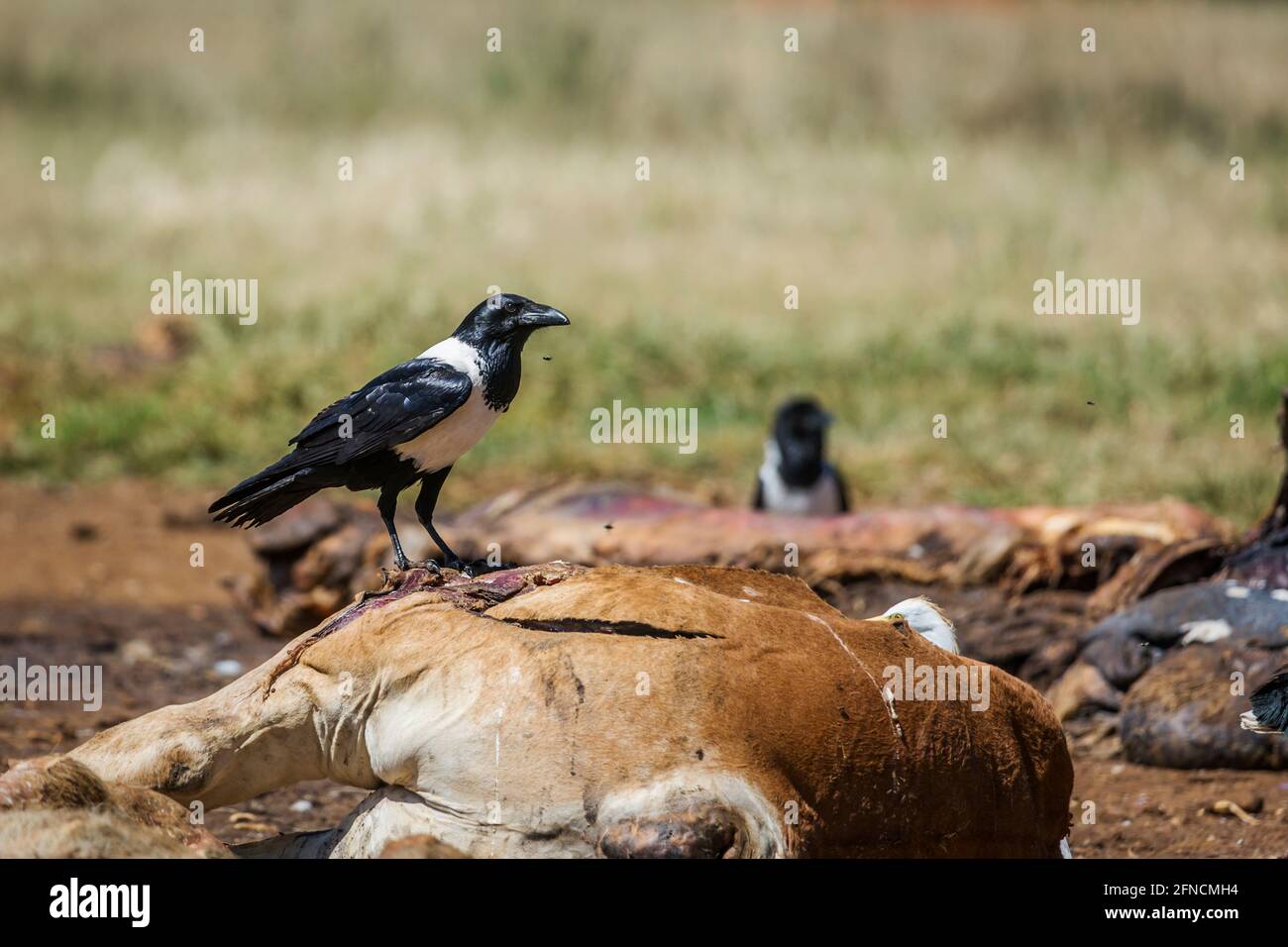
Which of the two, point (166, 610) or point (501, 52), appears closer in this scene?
point (166, 610)

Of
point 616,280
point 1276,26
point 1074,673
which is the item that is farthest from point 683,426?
point 1276,26

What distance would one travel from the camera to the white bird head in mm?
3514

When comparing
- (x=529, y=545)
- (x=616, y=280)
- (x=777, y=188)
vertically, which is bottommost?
(x=529, y=545)

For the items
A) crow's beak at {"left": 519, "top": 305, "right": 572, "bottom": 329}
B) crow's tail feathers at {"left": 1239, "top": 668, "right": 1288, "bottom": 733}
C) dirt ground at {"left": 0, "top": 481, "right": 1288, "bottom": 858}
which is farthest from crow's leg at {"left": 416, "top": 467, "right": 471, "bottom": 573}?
crow's tail feathers at {"left": 1239, "top": 668, "right": 1288, "bottom": 733}

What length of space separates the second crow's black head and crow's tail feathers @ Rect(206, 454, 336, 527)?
4.95m

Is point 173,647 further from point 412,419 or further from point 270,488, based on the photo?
point 412,419

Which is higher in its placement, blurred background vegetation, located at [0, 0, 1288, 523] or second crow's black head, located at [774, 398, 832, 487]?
blurred background vegetation, located at [0, 0, 1288, 523]

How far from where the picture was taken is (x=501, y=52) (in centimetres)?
1622

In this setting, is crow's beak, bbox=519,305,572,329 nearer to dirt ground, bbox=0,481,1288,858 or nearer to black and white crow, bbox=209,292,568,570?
black and white crow, bbox=209,292,568,570

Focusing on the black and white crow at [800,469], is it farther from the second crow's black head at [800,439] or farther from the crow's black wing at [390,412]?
the crow's black wing at [390,412]

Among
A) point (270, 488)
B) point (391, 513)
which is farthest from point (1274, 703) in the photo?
point (270, 488)

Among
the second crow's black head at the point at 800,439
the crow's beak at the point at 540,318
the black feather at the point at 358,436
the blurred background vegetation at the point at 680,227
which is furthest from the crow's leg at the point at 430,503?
the second crow's black head at the point at 800,439

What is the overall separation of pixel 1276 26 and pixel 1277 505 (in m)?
→ 12.6
